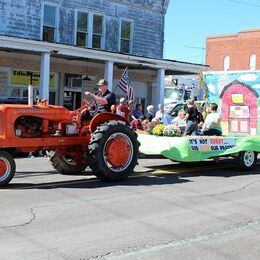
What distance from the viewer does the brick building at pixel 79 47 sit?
2067 centimetres

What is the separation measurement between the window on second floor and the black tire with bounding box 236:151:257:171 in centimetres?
1317

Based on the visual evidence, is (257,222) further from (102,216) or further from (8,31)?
(8,31)

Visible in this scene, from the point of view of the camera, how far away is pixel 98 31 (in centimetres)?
2438

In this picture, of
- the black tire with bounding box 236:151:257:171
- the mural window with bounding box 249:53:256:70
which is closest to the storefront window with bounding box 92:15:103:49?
the black tire with bounding box 236:151:257:171

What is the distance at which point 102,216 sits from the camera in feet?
22.4

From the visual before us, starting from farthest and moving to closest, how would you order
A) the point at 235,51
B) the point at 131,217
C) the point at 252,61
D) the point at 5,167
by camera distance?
the point at 235,51 < the point at 252,61 < the point at 5,167 < the point at 131,217

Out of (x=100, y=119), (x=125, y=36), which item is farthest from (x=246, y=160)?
(x=125, y=36)

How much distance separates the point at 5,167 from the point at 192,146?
13.0 feet

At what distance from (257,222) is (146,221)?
1.54 meters

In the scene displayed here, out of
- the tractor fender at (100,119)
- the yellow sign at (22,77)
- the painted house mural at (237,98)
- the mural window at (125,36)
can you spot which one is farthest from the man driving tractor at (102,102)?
the mural window at (125,36)

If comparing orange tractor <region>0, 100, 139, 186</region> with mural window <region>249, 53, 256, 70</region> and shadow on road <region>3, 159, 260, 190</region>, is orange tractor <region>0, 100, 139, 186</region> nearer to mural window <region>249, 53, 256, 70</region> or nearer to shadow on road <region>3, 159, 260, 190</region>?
shadow on road <region>3, 159, 260, 190</region>

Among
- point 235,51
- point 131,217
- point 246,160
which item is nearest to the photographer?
point 131,217

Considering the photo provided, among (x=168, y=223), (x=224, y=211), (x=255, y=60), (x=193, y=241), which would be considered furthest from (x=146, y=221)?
(x=255, y=60)

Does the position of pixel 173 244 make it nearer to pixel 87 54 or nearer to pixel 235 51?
pixel 87 54
